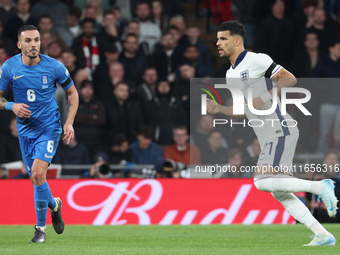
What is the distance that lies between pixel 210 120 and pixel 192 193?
6.50ft

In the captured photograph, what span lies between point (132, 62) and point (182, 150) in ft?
8.69

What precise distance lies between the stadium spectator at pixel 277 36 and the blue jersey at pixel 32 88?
23.7ft

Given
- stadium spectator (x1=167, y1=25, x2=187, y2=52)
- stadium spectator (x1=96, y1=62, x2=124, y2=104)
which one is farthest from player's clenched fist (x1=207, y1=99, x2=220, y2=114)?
stadium spectator (x1=167, y1=25, x2=187, y2=52)

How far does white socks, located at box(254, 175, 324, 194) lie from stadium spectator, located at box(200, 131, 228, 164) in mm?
4795

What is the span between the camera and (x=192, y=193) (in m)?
10.0

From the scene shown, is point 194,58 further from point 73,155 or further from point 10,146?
point 10,146

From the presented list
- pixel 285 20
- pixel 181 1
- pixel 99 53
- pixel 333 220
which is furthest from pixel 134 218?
pixel 181 1

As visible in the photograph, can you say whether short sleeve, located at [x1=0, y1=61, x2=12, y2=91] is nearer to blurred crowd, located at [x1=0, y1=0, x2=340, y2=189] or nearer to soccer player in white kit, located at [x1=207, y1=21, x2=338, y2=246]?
soccer player in white kit, located at [x1=207, y1=21, x2=338, y2=246]

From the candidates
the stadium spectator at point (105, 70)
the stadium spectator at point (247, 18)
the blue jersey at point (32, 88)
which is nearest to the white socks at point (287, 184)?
the blue jersey at point (32, 88)

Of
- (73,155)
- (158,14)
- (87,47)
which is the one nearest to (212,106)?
(73,155)

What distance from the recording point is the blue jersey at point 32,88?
6.65 m

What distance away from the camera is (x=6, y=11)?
13.3 metres

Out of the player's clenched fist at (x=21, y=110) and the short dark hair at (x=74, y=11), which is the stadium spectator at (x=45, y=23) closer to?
the short dark hair at (x=74, y=11)

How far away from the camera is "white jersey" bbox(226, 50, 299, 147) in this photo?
6.17 meters
